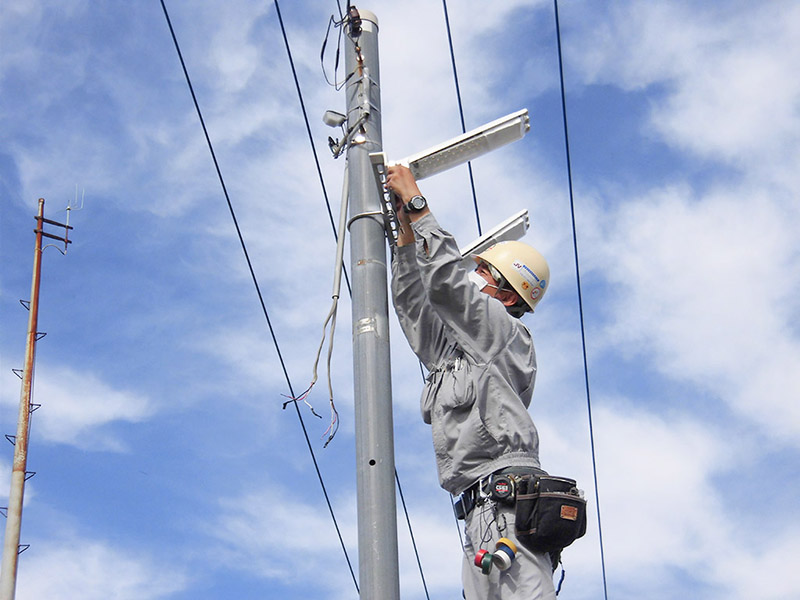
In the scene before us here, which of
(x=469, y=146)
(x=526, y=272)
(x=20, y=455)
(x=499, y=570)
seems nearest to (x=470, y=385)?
(x=499, y=570)

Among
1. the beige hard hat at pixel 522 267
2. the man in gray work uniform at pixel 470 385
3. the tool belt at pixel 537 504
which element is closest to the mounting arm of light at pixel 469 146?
the man in gray work uniform at pixel 470 385

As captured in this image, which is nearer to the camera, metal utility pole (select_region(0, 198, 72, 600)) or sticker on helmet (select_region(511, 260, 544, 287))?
sticker on helmet (select_region(511, 260, 544, 287))

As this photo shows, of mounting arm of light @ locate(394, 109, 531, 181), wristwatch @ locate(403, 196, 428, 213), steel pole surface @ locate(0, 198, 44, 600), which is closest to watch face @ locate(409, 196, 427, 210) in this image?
wristwatch @ locate(403, 196, 428, 213)

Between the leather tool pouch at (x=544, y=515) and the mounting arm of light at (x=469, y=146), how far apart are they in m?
1.76

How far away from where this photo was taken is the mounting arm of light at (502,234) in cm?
610

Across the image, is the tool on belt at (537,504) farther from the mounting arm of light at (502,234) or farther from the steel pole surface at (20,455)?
the steel pole surface at (20,455)

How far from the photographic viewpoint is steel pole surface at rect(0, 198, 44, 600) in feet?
61.6

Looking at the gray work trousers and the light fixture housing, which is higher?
the light fixture housing

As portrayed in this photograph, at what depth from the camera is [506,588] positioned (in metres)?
4.54

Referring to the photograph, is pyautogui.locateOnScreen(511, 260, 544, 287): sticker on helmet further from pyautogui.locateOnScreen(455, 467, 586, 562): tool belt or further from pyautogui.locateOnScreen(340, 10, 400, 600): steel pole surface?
pyautogui.locateOnScreen(455, 467, 586, 562): tool belt

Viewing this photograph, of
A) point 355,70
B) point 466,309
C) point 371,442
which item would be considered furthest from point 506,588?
point 355,70

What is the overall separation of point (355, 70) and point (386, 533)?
2.74 meters

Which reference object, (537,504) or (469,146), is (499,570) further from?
(469,146)

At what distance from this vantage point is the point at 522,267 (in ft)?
18.5
